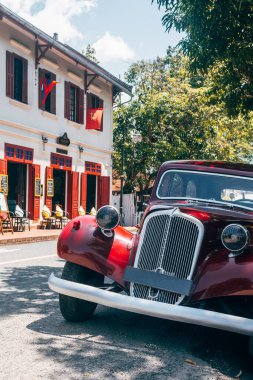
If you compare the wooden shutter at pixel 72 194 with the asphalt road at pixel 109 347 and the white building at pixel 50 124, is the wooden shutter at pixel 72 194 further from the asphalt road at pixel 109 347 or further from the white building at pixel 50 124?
the asphalt road at pixel 109 347

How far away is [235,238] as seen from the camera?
4.02 metres

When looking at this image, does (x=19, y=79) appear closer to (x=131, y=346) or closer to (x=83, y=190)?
(x=83, y=190)

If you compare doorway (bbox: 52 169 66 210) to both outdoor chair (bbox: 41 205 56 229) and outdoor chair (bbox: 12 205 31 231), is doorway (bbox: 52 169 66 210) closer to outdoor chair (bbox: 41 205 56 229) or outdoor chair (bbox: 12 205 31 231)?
outdoor chair (bbox: 41 205 56 229)

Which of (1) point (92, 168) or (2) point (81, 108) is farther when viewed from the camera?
(1) point (92, 168)

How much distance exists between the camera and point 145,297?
4.30 m

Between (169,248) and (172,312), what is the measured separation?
0.72m

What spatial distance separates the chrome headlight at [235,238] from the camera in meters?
4.00

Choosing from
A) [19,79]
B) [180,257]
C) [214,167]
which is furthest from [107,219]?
[19,79]

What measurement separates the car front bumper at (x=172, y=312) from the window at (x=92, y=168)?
17.5 m

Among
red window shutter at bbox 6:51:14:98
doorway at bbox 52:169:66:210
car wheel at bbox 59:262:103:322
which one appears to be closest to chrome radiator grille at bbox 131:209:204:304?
car wheel at bbox 59:262:103:322

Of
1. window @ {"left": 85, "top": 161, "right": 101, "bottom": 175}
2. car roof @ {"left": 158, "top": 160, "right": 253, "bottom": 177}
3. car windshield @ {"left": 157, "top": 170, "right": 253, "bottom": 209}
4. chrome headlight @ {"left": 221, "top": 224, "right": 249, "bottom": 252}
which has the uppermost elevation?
window @ {"left": 85, "top": 161, "right": 101, "bottom": 175}

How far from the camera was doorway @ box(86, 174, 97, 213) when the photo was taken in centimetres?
2261

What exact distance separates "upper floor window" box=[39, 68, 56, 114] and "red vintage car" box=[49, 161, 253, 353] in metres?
13.8

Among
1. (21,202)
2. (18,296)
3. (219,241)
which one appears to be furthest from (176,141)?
(219,241)
